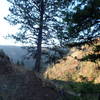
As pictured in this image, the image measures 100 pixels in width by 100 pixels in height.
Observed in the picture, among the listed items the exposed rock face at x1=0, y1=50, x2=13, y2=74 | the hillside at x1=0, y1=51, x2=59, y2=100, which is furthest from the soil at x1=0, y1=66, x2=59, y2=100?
the exposed rock face at x1=0, y1=50, x2=13, y2=74

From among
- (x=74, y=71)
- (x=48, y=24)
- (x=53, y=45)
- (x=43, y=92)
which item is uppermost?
(x=48, y=24)

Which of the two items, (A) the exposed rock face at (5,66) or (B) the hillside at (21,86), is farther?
(A) the exposed rock face at (5,66)

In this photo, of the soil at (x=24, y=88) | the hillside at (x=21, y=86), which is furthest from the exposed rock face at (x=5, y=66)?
the soil at (x=24, y=88)

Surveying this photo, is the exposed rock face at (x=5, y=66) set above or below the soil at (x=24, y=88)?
above

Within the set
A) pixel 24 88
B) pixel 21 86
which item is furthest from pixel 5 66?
pixel 24 88

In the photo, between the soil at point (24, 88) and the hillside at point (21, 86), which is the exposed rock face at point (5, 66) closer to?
the hillside at point (21, 86)

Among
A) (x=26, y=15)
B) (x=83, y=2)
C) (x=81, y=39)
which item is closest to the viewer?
(x=83, y=2)

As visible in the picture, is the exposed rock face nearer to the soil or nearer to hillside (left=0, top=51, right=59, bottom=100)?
hillside (left=0, top=51, right=59, bottom=100)

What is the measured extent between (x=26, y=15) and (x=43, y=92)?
10875 millimetres

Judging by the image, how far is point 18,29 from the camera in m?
20.7

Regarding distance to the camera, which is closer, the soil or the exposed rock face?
the soil

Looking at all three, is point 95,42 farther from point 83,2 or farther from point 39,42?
point 39,42

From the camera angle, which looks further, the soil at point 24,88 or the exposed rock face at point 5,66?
the exposed rock face at point 5,66

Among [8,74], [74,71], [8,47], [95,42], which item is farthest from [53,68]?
[8,74]
